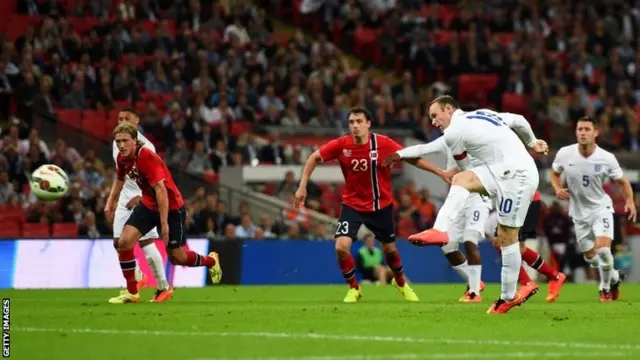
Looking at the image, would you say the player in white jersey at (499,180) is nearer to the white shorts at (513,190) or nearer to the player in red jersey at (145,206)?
the white shorts at (513,190)

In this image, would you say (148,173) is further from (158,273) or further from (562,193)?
(562,193)

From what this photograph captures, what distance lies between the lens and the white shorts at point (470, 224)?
1811cm

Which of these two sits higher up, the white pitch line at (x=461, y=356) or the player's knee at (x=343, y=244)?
the player's knee at (x=343, y=244)

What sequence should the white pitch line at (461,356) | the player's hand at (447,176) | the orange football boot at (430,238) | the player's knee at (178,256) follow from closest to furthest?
1. the white pitch line at (461,356)
2. the orange football boot at (430,238)
3. the player's hand at (447,176)
4. the player's knee at (178,256)

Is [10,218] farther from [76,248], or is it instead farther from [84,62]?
[84,62]

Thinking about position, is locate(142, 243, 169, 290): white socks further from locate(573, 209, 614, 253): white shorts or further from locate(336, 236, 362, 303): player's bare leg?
locate(573, 209, 614, 253): white shorts

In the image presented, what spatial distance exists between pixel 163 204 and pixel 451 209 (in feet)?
12.2

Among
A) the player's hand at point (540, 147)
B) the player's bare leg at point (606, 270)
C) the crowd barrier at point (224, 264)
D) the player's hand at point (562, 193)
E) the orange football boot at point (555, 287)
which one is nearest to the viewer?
the player's hand at point (540, 147)

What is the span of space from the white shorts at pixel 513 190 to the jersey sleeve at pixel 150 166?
4040 millimetres

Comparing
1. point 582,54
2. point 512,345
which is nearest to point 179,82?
point 582,54

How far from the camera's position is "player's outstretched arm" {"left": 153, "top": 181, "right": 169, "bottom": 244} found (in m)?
15.5

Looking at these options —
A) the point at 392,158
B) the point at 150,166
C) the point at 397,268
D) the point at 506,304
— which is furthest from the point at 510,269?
the point at 150,166

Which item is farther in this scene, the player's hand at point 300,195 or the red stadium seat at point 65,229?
the red stadium seat at point 65,229

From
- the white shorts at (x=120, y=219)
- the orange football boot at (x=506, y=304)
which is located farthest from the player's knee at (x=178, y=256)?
the orange football boot at (x=506, y=304)
